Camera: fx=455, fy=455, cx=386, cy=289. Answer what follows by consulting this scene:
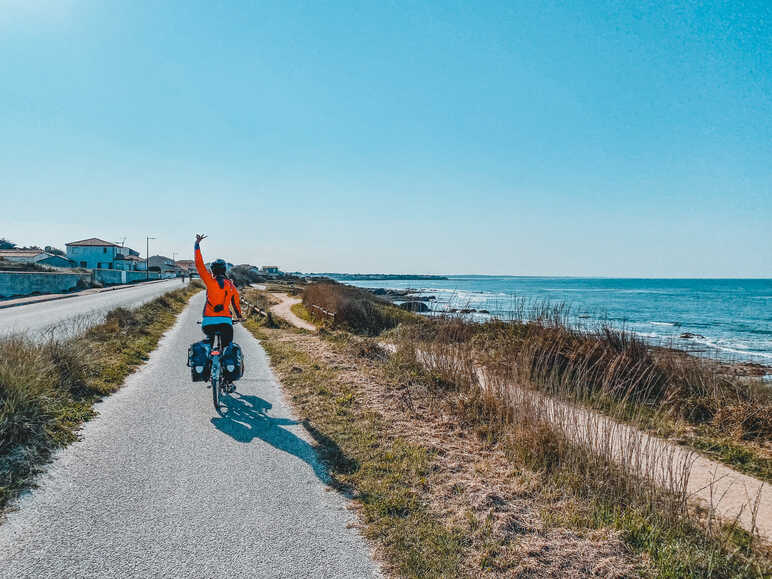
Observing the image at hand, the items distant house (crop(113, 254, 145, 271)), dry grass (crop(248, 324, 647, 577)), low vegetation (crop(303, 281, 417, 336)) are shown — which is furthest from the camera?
distant house (crop(113, 254, 145, 271))

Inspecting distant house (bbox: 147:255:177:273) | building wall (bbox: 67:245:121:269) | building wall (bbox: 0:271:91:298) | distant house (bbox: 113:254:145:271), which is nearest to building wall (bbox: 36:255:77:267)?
building wall (bbox: 67:245:121:269)

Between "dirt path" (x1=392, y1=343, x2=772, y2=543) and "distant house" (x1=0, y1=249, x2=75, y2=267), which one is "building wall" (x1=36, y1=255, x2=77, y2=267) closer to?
"distant house" (x1=0, y1=249, x2=75, y2=267)

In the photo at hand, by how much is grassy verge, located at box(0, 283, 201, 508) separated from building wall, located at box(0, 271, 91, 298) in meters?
27.7

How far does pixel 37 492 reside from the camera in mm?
4160

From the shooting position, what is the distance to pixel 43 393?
6.32m

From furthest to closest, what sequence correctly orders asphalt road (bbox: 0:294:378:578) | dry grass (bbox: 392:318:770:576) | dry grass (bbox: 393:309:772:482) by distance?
1. dry grass (bbox: 393:309:772:482)
2. dry grass (bbox: 392:318:770:576)
3. asphalt road (bbox: 0:294:378:578)

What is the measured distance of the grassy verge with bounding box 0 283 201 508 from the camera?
4715 mm

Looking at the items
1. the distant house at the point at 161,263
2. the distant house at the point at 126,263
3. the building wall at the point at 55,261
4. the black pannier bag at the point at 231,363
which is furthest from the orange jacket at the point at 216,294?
the distant house at the point at 161,263

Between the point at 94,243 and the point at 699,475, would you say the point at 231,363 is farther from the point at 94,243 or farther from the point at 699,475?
the point at 94,243

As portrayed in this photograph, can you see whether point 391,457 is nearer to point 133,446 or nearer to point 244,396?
point 133,446

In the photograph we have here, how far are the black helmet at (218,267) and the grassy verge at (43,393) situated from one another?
106 inches

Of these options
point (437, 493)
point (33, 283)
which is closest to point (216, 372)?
point (437, 493)

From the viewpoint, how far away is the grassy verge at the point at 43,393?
4715 mm

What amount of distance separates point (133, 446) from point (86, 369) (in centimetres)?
384
